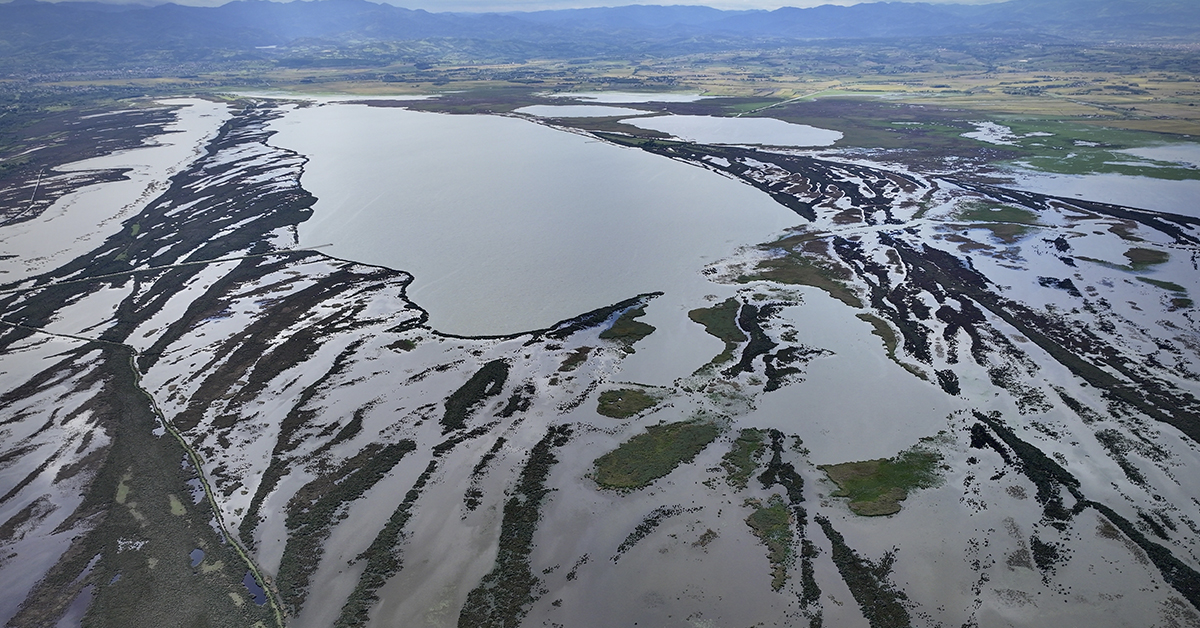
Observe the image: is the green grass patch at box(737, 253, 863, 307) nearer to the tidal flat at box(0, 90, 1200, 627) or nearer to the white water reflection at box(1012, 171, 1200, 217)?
the tidal flat at box(0, 90, 1200, 627)

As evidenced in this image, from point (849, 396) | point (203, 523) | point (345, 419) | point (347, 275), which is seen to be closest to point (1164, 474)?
point (849, 396)

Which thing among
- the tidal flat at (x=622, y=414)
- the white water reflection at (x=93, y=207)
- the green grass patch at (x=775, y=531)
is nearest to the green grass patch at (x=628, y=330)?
the tidal flat at (x=622, y=414)

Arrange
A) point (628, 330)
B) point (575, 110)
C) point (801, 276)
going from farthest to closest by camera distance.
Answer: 1. point (575, 110)
2. point (801, 276)
3. point (628, 330)

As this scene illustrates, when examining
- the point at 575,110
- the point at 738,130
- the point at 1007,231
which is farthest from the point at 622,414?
the point at 575,110

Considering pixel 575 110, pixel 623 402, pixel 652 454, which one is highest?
pixel 575 110

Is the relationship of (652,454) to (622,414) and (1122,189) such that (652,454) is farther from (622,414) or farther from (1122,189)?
(1122,189)

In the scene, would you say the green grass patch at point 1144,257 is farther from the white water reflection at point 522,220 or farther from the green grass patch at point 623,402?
the green grass patch at point 623,402
